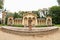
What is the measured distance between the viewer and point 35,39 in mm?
14914

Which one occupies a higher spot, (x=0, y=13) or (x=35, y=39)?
(x=0, y=13)

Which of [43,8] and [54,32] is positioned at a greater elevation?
[43,8]

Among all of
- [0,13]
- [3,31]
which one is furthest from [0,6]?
[3,31]

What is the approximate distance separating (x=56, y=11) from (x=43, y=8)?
3.80 meters

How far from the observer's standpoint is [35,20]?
29812mm

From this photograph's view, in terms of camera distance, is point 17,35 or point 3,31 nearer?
point 17,35

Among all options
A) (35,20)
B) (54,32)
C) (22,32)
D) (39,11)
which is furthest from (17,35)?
(39,11)

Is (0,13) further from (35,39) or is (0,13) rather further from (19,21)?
(35,39)

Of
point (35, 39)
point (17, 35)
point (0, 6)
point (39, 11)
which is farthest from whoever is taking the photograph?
point (0, 6)

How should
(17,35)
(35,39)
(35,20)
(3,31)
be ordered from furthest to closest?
(35,20) → (3,31) → (17,35) → (35,39)

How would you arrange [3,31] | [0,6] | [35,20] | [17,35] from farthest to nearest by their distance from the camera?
1. [0,6]
2. [35,20]
3. [3,31]
4. [17,35]

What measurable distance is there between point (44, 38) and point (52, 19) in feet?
54.0

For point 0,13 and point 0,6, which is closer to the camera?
point 0,13

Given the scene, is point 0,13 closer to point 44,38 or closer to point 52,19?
point 52,19
